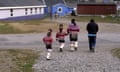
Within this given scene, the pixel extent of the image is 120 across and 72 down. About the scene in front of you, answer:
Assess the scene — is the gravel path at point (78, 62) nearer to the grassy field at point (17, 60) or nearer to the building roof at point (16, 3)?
the grassy field at point (17, 60)

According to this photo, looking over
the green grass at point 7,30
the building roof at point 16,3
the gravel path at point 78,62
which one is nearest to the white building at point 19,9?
the building roof at point 16,3

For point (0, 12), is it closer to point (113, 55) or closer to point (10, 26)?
point (10, 26)

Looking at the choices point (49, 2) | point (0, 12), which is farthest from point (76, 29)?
point (49, 2)

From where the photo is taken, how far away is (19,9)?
5153 cm

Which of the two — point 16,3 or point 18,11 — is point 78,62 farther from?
point 16,3

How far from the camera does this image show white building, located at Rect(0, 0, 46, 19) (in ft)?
156

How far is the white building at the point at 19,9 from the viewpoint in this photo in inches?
1873

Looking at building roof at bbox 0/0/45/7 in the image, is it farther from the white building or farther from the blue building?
the blue building

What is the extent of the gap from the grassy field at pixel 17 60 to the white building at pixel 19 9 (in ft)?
93.9

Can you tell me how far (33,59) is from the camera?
16.6 metres

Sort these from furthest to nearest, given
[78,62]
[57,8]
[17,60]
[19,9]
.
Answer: [57,8] → [19,9] → [17,60] → [78,62]

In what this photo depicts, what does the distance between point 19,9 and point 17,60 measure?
3588 centimetres

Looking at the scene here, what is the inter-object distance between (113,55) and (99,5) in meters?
56.5

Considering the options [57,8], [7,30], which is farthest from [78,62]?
[57,8]
